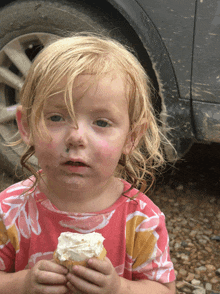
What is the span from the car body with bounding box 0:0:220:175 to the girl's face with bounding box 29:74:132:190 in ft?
3.64

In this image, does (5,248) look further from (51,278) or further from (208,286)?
(208,286)

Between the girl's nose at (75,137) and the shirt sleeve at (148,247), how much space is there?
0.43 metres

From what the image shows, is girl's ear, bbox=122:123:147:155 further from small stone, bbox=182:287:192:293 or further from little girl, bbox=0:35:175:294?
small stone, bbox=182:287:192:293

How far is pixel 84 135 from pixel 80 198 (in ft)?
1.06

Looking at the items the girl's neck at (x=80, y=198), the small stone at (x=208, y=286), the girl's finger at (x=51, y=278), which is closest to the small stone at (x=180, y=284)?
the small stone at (x=208, y=286)

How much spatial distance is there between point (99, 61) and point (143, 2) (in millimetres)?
1164

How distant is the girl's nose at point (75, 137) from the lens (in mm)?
1297

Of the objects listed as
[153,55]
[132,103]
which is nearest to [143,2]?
[153,55]

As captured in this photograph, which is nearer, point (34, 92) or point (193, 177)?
point (34, 92)

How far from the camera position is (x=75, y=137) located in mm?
1295

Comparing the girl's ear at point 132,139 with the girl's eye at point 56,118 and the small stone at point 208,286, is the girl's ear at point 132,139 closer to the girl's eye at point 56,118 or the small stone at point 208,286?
the girl's eye at point 56,118

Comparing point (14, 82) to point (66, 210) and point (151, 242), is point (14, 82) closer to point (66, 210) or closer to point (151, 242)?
point (66, 210)

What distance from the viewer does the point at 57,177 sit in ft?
4.55

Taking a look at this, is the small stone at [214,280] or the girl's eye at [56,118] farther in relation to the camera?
the small stone at [214,280]
